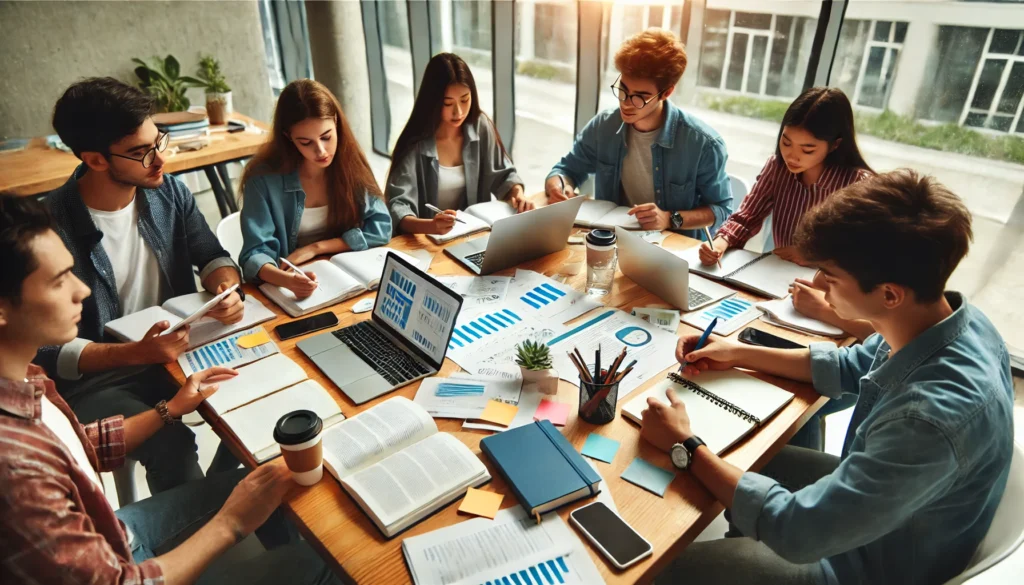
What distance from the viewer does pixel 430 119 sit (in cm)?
247

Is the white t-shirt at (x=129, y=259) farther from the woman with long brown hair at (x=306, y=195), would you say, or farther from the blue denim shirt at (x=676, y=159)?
the blue denim shirt at (x=676, y=159)

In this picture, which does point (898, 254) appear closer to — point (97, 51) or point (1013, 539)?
Answer: point (1013, 539)

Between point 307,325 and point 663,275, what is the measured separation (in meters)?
0.98

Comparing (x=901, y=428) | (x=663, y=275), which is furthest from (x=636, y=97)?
(x=901, y=428)

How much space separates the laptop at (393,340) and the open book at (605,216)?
0.91 m

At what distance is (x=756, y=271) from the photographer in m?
1.90

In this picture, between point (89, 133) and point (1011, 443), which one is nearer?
point (1011, 443)

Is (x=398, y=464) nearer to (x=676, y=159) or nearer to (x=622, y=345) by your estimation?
(x=622, y=345)

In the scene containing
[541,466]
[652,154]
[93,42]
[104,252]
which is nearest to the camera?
[541,466]

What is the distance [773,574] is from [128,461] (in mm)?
1662

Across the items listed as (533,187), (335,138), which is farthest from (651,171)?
(533,187)

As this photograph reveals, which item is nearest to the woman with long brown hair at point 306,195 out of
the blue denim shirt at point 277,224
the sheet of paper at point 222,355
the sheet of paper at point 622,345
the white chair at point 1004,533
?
the blue denim shirt at point 277,224

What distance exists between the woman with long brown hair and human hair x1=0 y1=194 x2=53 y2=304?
2.75ft

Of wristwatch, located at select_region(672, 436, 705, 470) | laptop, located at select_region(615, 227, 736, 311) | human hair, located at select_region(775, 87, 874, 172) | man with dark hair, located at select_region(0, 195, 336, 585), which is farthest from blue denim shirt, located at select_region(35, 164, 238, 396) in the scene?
human hair, located at select_region(775, 87, 874, 172)
